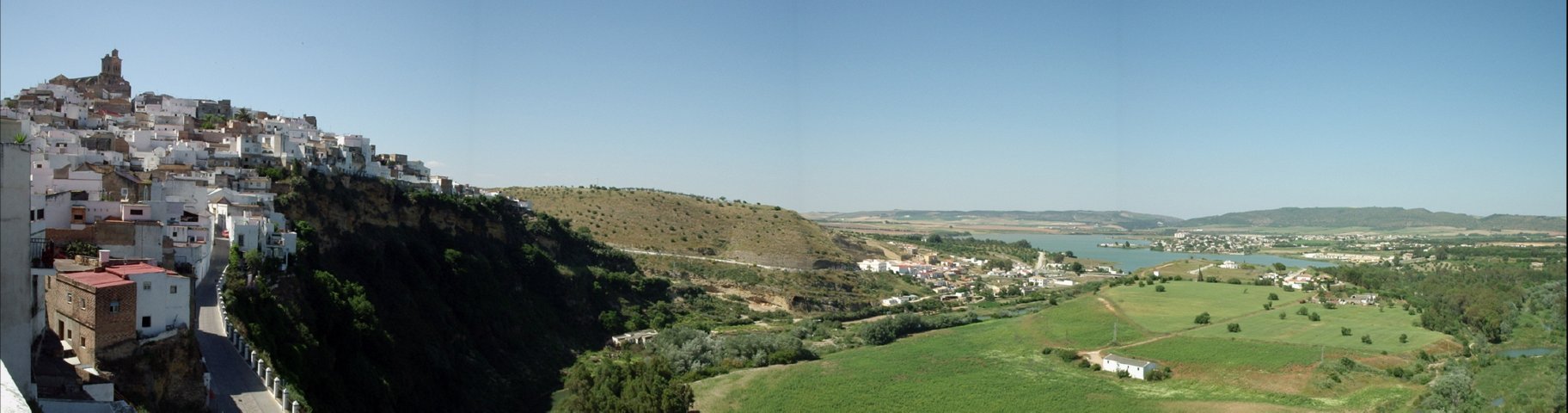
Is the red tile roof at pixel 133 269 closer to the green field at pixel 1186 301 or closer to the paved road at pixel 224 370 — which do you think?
the paved road at pixel 224 370

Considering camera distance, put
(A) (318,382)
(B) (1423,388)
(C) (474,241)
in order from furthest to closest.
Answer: (C) (474,241) → (B) (1423,388) → (A) (318,382)

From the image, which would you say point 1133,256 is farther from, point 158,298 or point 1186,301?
point 158,298

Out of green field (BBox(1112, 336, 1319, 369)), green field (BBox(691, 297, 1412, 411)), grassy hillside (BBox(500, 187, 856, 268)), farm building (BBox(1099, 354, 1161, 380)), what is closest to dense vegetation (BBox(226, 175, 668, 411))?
green field (BBox(691, 297, 1412, 411))

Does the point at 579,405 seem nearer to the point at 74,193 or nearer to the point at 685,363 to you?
the point at 685,363

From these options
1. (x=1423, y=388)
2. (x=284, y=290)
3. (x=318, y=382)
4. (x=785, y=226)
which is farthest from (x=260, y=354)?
(x=785, y=226)

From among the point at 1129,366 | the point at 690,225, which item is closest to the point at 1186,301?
the point at 1129,366

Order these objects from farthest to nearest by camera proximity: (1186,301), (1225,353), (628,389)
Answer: (1186,301) → (1225,353) → (628,389)
